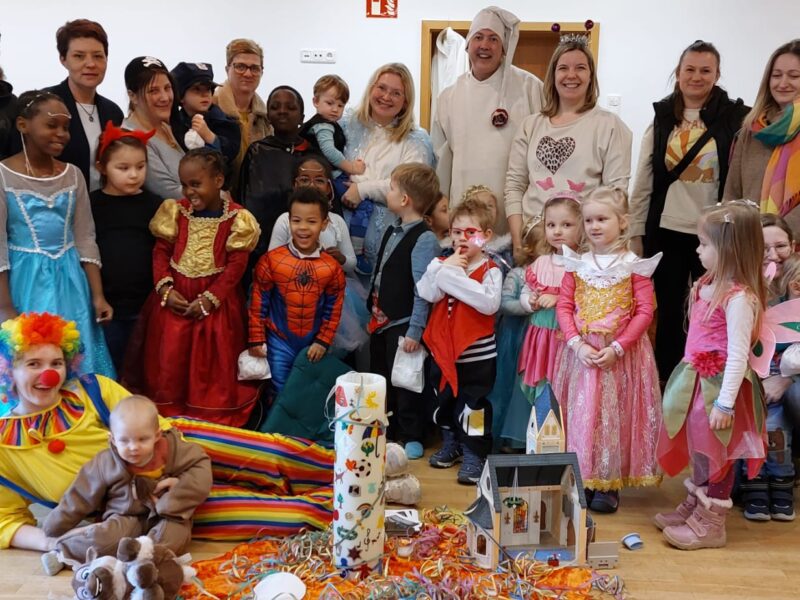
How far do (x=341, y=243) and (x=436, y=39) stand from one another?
3223 millimetres

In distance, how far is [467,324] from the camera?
298 cm

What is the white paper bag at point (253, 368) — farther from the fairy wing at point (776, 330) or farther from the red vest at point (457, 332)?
the fairy wing at point (776, 330)

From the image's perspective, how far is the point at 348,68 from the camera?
5977 millimetres

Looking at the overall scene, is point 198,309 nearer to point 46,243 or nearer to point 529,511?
point 46,243

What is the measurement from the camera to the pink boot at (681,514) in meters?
2.57

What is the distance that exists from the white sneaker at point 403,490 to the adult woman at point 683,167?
1507mm

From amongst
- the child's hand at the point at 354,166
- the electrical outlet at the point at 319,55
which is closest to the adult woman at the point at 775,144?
the child's hand at the point at 354,166

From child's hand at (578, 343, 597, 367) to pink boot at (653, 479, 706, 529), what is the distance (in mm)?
504

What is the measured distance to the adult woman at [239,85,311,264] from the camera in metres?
3.38

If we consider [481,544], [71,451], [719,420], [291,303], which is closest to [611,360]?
[719,420]

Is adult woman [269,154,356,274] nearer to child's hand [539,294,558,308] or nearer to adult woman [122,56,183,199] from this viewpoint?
adult woman [122,56,183,199]

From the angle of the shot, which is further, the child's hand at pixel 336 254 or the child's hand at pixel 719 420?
the child's hand at pixel 336 254

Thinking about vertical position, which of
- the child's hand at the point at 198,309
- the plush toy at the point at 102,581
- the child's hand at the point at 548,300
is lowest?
the plush toy at the point at 102,581

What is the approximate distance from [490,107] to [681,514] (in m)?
1.91
